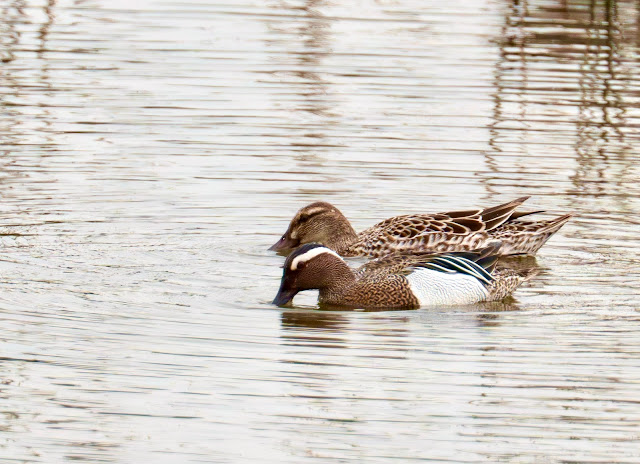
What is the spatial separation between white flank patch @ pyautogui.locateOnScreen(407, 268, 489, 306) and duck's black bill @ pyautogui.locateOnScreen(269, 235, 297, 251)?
1882 mm

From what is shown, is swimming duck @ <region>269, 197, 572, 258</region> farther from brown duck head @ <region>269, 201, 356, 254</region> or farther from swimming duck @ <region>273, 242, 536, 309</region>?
swimming duck @ <region>273, 242, 536, 309</region>

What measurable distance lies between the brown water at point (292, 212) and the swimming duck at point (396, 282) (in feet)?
0.66

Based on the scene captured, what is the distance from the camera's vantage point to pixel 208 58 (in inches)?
723

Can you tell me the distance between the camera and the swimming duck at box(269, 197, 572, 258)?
1177cm

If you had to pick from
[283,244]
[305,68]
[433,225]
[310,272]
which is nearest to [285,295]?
[310,272]

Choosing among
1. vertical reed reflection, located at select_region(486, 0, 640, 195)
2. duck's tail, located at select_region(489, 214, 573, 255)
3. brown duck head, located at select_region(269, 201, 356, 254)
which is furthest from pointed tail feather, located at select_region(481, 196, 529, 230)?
vertical reed reflection, located at select_region(486, 0, 640, 195)

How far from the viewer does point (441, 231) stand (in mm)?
11828

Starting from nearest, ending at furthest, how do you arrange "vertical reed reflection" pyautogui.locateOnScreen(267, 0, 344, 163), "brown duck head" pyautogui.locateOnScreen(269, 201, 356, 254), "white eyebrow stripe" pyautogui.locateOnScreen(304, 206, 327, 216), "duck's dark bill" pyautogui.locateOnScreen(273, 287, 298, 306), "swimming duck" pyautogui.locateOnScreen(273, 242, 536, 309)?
"duck's dark bill" pyautogui.locateOnScreen(273, 287, 298, 306), "swimming duck" pyautogui.locateOnScreen(273, 242, 536, 309), "brown duck head" pyautogui.locateOnScreen(269, 201, 356, 254), "white eyebrow stripe" pyautogui.locateOnScreen(304, 206, 327, 216), "vertical reed reflection" pyautogui.locateOnScreen(267, 0, 344, 163)

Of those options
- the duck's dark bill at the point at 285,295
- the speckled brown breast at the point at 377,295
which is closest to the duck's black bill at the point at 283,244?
the speckled brown breast at the point at 377,295

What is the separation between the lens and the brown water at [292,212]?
7.34 m

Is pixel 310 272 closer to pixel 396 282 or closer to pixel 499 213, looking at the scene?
pixel 396 282

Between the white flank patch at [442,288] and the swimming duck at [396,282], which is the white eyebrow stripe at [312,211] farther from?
the white flank patch at [442,288]

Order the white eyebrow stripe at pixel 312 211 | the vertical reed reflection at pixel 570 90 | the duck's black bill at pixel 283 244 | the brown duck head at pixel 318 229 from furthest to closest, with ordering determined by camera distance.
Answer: the vertical reed reflection at pixel 570 90 < the white eyebrow stripe at pixel 312 211 < the brown duck head at pixel 318 229 < the duck's black bill at pixel 283 244

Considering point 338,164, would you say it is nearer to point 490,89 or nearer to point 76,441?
point 490,89
